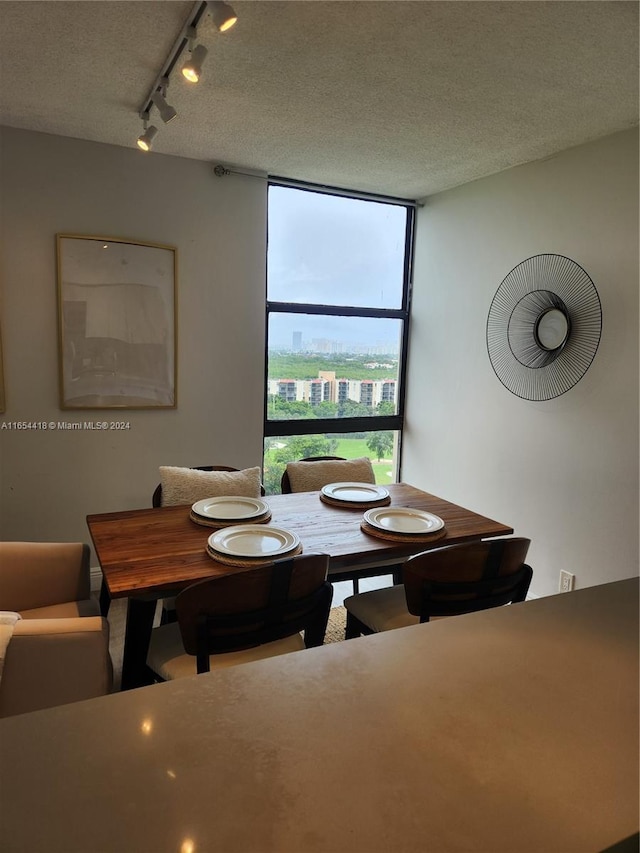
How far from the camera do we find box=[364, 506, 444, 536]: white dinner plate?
211cm

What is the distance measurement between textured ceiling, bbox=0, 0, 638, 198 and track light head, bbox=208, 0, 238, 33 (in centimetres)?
22

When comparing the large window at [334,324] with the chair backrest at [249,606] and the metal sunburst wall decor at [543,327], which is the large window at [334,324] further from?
the chair backrest at [249,606]

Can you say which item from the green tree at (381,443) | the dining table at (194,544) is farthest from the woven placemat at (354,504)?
the green tree at (381,443)

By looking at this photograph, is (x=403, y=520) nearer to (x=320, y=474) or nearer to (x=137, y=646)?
(x=320, y=474)

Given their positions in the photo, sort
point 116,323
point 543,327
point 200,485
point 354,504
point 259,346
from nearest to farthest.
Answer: point 354,504 → point 200,485 → point 543,327 → point 116,323 → point 259,346

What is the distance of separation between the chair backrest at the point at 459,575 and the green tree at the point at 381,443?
2459 millimetres

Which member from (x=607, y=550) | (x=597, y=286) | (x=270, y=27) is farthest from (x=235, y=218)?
(x=607, y=550)

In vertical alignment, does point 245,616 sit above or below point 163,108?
below

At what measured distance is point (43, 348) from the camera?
121 inches

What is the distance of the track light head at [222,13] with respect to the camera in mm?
1556

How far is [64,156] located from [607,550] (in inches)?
138

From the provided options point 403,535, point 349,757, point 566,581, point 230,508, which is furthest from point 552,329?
point 349,757

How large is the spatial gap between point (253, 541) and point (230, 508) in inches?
14.6

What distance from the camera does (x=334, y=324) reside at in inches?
158
